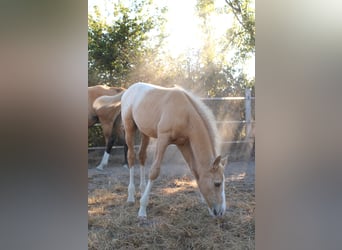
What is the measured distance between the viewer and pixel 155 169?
1.48 meters

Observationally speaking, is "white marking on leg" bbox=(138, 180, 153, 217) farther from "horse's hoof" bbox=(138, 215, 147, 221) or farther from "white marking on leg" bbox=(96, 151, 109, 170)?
"white marking on leg" bbox=(96, 151, 109, 170)

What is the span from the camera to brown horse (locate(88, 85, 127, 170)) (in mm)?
1401

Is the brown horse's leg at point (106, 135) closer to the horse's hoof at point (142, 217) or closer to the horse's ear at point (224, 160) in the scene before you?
the horse's hoof at point (142, 217)

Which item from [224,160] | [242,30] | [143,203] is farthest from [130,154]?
[242,30]

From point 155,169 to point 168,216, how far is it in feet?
0.72

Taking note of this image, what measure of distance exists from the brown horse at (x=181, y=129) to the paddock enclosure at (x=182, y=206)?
0.10 feet

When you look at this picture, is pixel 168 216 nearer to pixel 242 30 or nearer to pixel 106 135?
pixel 106 135

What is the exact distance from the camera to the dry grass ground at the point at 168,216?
1.41 meters

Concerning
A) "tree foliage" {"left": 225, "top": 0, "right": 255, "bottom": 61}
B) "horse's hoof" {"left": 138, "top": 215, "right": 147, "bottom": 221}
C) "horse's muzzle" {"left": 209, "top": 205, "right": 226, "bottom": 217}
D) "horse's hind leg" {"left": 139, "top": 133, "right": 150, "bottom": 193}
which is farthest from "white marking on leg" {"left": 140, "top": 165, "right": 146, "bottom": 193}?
"tree foliage" {"left": 225, "top": 0, "right": 255, "bottom": 61}

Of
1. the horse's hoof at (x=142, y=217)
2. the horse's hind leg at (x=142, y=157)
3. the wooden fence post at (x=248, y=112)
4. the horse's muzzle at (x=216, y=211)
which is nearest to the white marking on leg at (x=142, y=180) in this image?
the horse's hind leg at (x=142, y=157)
